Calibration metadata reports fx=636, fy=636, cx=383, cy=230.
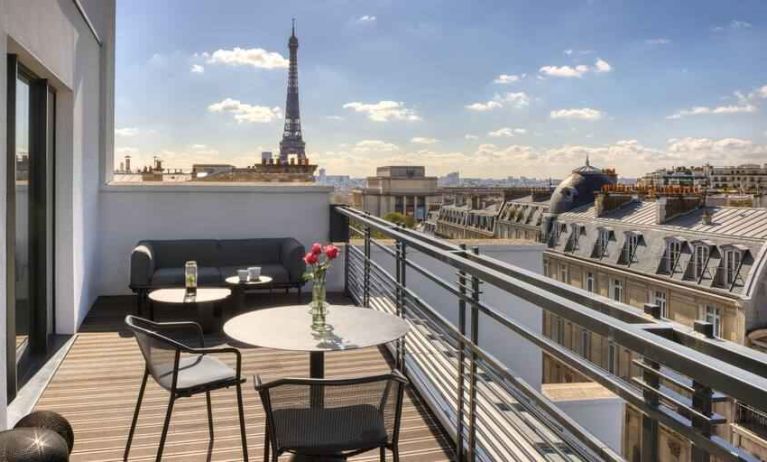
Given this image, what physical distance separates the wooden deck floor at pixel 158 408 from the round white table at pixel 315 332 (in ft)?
2.03

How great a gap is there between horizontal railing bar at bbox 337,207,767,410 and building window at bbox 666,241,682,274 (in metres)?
26.4

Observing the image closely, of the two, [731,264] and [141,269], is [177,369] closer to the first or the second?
[141,269]

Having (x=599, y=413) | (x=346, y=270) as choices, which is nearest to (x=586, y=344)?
(x=599, y=413)

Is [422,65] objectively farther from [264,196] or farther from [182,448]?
[182,448]

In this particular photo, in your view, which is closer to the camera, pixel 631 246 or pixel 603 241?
pixel 631 246

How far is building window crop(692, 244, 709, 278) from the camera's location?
24906mm

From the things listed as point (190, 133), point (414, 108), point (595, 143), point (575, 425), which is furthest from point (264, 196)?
point (595, 143)

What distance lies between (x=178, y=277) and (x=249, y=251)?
1.15 meters

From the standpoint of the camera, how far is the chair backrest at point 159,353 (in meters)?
2.62

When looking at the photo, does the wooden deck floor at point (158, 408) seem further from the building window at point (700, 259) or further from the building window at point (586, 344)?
the building window at point (700, 259)

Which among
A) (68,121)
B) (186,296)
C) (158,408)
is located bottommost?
(158,408)

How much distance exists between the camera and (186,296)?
5426 mm

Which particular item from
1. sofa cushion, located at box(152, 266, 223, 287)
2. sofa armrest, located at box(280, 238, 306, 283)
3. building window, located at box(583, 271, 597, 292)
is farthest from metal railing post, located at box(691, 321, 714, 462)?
building window, located at box(583, 271, 597, 292)

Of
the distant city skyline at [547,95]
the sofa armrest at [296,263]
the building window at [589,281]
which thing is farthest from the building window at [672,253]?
the sofa armrest at [296,263]
